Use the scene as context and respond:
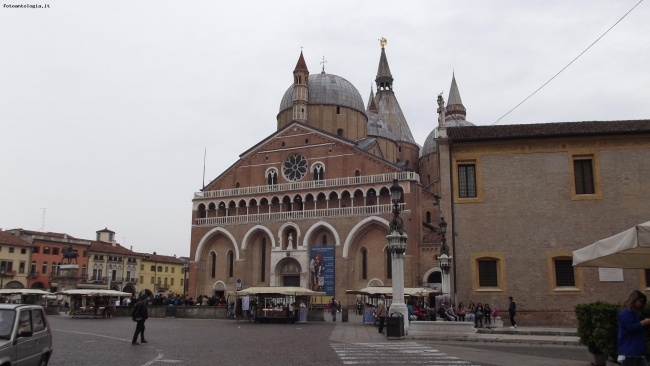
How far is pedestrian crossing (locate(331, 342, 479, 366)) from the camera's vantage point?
11.7 m

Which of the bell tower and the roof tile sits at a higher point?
the bell tower

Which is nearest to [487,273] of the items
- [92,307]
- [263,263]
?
[92,307]

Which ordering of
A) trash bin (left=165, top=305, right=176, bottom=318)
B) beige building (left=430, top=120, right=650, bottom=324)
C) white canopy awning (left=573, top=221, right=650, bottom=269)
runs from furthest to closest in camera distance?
1. trash bin (left=165, top=305, right=176, bottom=318)
2. beige building (left=430, top=120, right=650, bottom=324)
3. white canopy awning (left=573, top=221, right=650, bottom=269)

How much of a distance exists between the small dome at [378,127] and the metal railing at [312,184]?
16385 mm

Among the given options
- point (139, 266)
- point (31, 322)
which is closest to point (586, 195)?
point (31, 322)

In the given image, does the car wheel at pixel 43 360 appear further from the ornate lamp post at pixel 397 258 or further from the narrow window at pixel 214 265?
the narrow window at pixel 214 265

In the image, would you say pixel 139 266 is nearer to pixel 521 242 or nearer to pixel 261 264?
pixel 261 264

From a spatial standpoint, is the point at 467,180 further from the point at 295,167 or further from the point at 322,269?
the point at 295,167

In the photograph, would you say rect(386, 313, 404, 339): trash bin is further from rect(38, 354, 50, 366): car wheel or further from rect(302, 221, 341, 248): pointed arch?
rect(302, 221, 341, 248): pointed arch

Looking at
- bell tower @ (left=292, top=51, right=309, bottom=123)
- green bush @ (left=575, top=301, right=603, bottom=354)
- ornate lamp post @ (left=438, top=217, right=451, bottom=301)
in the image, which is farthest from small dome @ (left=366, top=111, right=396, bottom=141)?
green bush @ (left=575, top=301, right=603, bottom=354)

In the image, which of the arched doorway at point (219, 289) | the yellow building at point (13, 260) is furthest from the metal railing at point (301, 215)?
the yellow building at point (13, 260)

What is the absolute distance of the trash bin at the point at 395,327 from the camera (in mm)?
17609

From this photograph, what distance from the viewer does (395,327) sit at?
1762 centimetres

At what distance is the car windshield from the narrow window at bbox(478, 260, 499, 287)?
63.1 feet
